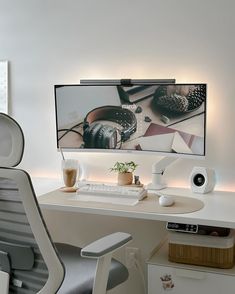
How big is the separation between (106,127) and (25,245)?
3.45ft

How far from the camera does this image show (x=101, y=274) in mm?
1619

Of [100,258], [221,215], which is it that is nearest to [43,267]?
[100,258]

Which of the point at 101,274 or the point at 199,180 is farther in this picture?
the point at 199,180

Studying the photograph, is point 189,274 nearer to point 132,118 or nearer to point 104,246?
point 104,246

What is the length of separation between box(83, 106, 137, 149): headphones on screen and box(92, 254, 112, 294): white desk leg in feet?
3.10

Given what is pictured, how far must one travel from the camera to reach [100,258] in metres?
1.58

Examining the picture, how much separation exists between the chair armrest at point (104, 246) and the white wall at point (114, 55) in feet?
2.91

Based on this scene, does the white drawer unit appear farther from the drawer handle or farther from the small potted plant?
the small potted plant

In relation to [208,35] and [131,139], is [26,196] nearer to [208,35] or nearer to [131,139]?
[131,139]

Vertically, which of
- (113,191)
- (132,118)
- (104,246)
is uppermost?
(132,118)

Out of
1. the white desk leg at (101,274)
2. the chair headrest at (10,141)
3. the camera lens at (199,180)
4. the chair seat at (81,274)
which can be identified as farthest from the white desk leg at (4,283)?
the camera lens at (199,180)

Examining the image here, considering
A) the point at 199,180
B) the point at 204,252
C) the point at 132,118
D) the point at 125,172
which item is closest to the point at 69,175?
the point at 125,172

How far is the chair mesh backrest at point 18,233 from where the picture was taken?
4.97 feet

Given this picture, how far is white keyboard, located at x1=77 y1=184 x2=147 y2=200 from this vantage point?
2195 millimetres
